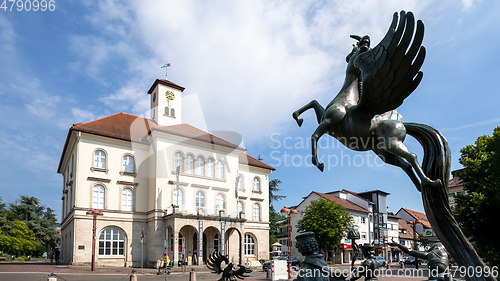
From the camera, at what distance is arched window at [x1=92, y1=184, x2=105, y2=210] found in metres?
33.7

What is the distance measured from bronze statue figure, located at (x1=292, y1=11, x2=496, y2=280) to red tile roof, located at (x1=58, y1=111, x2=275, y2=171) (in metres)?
31.7

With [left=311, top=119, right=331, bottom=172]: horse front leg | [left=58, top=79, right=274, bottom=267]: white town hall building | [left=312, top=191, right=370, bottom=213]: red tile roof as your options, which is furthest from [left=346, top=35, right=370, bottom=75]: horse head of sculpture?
[left=312, top=191, right=370, bottom=213]: red tile roof

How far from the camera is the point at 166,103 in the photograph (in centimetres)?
4331

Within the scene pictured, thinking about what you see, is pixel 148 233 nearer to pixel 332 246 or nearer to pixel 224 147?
pixel 224 147

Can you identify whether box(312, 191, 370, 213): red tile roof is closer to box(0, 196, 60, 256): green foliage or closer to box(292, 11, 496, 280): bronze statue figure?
box(0, 196, 60, 256): green foliage

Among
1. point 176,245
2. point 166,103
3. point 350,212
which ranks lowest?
point 176,245

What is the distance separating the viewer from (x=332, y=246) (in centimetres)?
4219

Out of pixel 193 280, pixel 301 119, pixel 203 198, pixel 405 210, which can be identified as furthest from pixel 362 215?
pixel 301 119

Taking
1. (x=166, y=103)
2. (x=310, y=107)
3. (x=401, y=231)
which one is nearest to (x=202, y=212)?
(x=166, y=103)

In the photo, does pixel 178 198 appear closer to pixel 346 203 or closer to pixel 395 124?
pixel 346 203

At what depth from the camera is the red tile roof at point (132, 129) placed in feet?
115

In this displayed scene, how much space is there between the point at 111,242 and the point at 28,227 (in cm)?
3367

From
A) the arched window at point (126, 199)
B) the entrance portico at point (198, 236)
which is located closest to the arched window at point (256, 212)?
the entrance portico at point (198, 236)

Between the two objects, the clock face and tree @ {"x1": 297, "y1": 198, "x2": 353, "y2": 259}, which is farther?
→ the clock face
